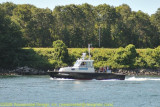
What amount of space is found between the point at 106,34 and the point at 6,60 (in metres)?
38.7

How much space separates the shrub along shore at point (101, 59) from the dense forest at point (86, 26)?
15000 mm

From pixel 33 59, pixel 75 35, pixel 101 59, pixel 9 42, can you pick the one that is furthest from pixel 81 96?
pixel 75 35

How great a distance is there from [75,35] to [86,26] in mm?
7190

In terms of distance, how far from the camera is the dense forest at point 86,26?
122875 millimetres

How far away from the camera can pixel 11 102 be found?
131 feet

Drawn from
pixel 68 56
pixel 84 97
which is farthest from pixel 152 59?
pixel 84 97

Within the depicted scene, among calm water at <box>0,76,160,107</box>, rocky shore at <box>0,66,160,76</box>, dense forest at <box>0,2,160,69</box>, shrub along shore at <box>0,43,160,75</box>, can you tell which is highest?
dense forest at <box>0,2,160,69</box>

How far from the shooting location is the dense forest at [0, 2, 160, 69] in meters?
103

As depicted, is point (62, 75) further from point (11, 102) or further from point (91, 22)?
point (91, 22)

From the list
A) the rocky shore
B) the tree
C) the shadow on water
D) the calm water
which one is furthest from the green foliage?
the calm water

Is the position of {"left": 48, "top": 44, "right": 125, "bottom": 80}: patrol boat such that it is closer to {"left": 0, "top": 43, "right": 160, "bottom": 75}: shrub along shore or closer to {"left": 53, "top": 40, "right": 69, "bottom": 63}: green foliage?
{"left": 0, "top": 43, "right": 160, "bottom": 75}: shrub along shore

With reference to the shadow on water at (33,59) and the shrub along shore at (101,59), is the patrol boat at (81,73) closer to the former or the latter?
the shrub along shore at (101,59)

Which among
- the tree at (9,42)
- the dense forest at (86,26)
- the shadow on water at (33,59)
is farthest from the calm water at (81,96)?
the dense forest at (86,26)

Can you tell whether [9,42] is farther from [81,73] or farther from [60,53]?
[81,73]
